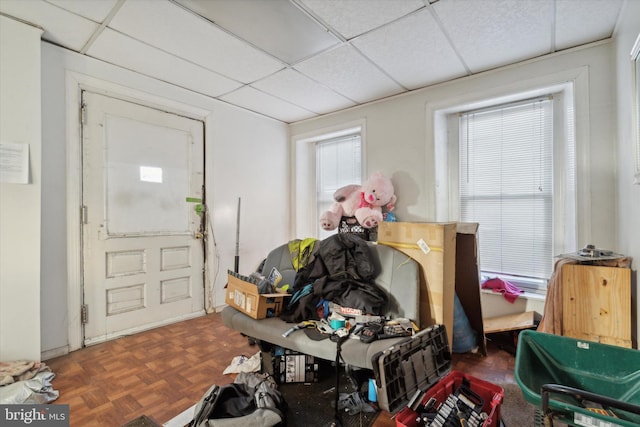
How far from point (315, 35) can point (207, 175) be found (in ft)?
6.54

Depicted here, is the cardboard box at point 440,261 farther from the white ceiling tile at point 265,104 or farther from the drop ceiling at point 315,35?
the white ceiling tile at point 265,104

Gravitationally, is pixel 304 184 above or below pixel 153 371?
above

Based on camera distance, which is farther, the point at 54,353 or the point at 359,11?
the point at 54,353

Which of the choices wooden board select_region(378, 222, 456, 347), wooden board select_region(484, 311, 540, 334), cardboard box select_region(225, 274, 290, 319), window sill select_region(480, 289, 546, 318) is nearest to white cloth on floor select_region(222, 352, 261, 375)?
cardboard box select_region(225, 274, 290, 319)

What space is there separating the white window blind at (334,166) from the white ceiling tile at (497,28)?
5.77 ft

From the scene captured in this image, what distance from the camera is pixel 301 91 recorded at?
10.8 ft

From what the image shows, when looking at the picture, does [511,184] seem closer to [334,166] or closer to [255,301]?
[334,166]

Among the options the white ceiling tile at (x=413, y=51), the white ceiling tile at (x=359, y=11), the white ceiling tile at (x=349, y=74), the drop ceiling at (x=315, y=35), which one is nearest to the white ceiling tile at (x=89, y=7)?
the drop ceiling at (x=315, y=35)

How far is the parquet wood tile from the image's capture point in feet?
5.78

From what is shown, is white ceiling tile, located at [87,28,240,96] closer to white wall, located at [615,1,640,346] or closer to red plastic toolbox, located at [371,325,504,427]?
red plastic toolbox, located at [371,325,504,427]

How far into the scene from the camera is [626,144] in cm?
189

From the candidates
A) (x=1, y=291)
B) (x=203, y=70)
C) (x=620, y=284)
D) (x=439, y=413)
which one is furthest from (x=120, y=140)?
(x=620, y=284)

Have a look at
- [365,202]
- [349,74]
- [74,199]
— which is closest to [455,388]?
[365,202]

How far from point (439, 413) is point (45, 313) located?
2.97 metres
